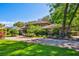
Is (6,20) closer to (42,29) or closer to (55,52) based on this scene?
(42,29)

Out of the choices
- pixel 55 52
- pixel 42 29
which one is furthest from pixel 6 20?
pixel 55 52

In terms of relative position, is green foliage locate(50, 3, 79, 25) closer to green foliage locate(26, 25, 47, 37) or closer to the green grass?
green foliage locate(26, 25, 47, 37)

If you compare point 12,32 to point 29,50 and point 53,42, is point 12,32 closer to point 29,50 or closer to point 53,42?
point 29,50

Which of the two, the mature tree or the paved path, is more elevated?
the mature tree

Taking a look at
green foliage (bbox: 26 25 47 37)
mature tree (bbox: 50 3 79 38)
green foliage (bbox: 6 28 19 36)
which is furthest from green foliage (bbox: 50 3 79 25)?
green foliage (bbox: 6 28 19 36)

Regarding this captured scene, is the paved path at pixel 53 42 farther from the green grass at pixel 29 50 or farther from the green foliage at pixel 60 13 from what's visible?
the green foliage at pixel 60 13

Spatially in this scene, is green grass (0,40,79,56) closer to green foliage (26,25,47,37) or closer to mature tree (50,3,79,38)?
green foliage (26,25,47,37)

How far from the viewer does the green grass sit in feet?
16.4

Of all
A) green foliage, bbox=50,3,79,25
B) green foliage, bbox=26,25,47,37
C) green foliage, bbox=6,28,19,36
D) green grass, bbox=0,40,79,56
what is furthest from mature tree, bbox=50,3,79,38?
green foliage, bbox=6,28,19,36

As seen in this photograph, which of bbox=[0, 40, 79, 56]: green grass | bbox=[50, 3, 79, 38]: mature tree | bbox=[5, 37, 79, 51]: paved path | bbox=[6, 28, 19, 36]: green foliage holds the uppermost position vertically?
bbox=[50, 3, 79, 38]: mature tree

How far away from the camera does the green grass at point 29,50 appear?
499 centimetres

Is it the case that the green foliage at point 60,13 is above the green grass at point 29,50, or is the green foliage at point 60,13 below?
above

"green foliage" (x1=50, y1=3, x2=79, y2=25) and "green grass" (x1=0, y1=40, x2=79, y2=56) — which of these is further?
"green foliage" (x1=50, y1=3, x2=79, y2=25)

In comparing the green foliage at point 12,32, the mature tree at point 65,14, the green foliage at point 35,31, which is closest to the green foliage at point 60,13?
the mature tree at point 65,14
